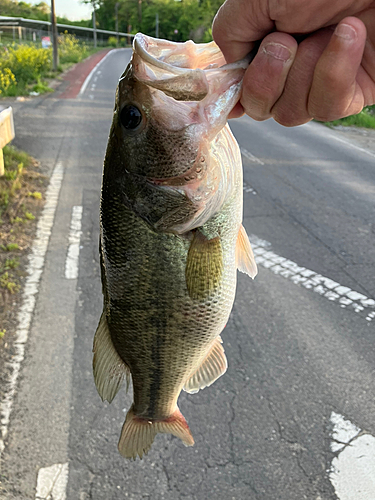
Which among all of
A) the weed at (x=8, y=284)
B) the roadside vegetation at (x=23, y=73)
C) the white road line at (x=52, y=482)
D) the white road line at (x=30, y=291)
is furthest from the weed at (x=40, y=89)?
the white road line at (x=52, y=482)

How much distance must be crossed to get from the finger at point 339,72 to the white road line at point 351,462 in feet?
7.77

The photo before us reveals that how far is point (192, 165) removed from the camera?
143cm

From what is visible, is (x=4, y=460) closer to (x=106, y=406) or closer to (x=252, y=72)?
(x=106, y=406)

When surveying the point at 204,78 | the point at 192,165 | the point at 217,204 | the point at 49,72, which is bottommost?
the point at 49,72

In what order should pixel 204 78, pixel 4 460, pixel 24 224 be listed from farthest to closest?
pixel 24 224, pixel 4 460, pixel 204 78

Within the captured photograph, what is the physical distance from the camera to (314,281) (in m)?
5.09

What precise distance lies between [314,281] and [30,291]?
2.93 metres

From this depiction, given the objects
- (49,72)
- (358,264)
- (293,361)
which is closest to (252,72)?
(293,361)

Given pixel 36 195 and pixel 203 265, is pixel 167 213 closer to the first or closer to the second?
pixel 203 265

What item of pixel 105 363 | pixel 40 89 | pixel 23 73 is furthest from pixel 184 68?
pixel 23 73

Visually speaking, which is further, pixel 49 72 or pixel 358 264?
pixel 49 72

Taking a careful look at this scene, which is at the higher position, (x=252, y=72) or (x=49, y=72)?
(x=252, y=72)

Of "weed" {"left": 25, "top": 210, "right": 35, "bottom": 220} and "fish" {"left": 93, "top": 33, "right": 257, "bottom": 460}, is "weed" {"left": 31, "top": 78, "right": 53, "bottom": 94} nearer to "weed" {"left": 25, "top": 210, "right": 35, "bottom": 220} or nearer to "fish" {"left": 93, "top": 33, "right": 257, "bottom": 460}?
"weed" {"left": 25, "top": 210, "right": 35, "bottom": 220}

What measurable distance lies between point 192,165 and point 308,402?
262 cm
